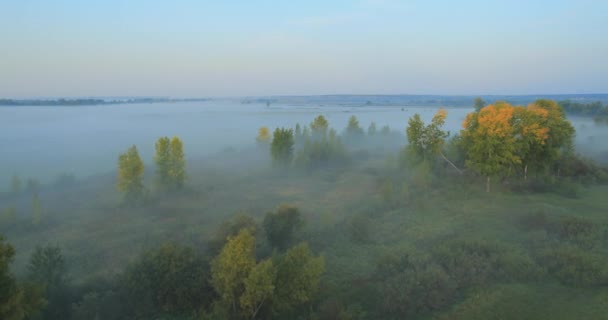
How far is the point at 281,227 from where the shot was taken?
23.6 metres

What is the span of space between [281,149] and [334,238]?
1134 inches

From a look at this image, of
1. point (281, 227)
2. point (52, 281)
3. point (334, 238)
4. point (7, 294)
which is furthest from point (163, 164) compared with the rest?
point (7, 294)

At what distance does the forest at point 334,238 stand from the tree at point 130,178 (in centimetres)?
15

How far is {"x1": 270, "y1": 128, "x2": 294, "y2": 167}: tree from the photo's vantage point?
53.4 m

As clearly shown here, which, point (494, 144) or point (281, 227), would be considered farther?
point (494, 144)

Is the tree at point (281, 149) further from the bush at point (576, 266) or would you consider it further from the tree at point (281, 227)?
the bush at point (576, 266)

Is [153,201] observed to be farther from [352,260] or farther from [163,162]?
[352,260]

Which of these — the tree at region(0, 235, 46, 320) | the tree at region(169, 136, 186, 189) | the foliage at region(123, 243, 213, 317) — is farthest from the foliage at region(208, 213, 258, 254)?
the tree at region(169, 136, 186, 189)

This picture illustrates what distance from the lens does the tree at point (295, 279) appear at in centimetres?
1619

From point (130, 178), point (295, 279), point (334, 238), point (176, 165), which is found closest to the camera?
point (295, 279)

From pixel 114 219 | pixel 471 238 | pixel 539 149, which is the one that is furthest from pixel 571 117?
pixel 114 219

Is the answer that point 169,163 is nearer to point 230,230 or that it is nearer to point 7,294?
point 230,230

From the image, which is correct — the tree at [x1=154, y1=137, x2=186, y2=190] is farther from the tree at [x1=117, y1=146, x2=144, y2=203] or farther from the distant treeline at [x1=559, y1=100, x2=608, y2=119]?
the distant treeline at [x1=559, y1=100, x2=608, y2=119]

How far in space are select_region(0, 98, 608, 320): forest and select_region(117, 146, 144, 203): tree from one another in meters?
0.15
